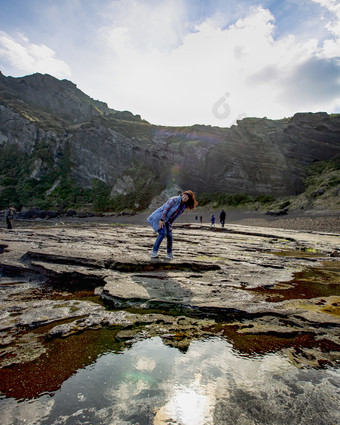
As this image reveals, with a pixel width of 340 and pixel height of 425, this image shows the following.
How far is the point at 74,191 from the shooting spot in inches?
2542

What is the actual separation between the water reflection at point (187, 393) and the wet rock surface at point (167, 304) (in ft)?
0.91

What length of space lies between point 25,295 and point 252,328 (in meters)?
3.23

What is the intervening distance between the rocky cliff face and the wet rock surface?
40.5 m

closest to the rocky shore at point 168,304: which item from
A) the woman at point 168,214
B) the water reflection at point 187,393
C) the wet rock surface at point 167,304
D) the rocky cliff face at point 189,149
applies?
the wet rock surface at point 167,304

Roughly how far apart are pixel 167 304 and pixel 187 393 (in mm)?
1596

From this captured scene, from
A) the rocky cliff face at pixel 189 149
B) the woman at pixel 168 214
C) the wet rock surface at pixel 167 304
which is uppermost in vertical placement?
the rocky cliff face at pixel 189 149

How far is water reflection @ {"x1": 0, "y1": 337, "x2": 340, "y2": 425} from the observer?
Answer: 1.32m

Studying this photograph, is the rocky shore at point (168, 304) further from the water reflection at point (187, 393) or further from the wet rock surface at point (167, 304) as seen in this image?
the water reflection at point (187, 393)

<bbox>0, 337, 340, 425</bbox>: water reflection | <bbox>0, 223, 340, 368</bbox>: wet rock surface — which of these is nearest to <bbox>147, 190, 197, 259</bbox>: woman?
<bbox>0, 223, 340, 368</bbox>: wet rock surface

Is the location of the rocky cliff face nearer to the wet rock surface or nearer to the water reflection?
the wet rock surface

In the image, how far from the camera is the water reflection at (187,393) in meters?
1.32

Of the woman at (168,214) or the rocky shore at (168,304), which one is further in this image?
the woman at (168,214)

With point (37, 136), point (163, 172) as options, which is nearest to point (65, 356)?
point (163, 172)

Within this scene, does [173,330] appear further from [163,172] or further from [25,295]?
[163,172]
